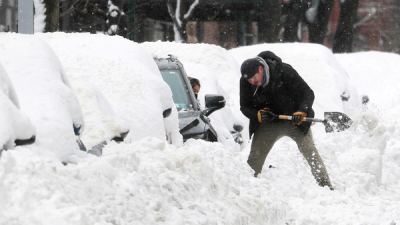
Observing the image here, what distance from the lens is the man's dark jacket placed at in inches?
267

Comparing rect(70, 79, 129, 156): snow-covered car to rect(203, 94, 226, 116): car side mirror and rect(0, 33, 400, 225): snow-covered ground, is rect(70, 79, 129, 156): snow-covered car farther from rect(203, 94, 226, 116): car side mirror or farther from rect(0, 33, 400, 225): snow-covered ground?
rect(203, 94, 226, 116): car side mirror

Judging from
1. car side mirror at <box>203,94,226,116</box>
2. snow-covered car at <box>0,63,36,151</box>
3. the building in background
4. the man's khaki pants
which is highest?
the building in background

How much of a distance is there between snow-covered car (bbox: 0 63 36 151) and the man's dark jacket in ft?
12.9

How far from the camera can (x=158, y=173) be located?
3.65 m

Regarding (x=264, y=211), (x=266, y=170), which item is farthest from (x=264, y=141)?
(x=264, y=211)

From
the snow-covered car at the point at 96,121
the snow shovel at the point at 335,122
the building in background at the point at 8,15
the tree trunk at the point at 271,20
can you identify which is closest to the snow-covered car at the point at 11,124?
the snow-covered car at the point at 96,121

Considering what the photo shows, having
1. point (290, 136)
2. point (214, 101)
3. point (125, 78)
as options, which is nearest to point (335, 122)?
point (290, 136)

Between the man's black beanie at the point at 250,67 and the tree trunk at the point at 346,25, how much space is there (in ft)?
68.5

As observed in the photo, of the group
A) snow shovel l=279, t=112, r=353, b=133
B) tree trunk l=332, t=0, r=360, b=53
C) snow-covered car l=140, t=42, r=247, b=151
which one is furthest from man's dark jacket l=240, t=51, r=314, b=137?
tree trunk l=332, t=0, r=360, b=53

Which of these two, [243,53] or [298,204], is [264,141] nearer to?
[298,204]

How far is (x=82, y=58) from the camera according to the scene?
5.76 m

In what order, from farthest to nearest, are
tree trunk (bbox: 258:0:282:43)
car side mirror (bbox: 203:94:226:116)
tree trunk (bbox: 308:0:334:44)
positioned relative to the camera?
tree trunk (bbox: 308:0:334:44)
tree trunk (bbox: 258:0:282:43)
car side mirror (bbox: 203:94:226:116)

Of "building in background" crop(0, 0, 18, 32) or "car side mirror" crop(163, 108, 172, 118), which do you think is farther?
"building in background" crop(0, 0, 18, 32)

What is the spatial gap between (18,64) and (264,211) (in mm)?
1779
